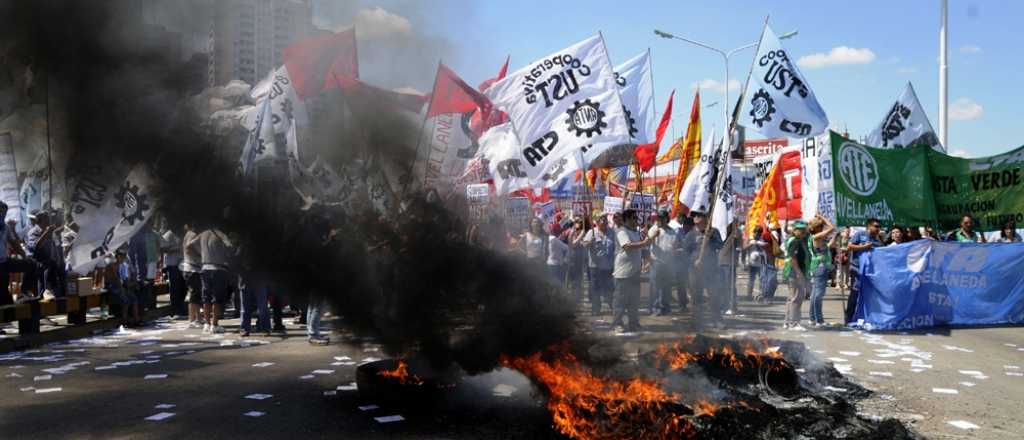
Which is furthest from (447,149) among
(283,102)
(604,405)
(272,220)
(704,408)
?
(704,408)

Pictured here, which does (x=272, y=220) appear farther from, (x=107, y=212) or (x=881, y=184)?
(x=881, y=184)

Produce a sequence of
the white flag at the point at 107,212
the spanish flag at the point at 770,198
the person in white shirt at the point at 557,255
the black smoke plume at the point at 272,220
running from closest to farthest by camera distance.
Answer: the black smoke plume at the point at 272,220 → the white flag at the point at 107,212 → the person in white shirt at the point at 557,255 → the spanish flag at the point at 770,198

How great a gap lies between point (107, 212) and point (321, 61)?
3870mm

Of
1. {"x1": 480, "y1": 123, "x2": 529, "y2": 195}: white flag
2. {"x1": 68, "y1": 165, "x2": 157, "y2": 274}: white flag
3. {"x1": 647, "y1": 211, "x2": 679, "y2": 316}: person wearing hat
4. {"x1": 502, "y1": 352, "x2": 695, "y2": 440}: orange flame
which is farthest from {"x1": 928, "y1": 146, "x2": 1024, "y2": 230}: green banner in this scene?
{"x1": 68, "y1": 165, "x2": 157, "y2": 274}: white flag

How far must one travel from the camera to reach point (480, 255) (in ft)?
24.4

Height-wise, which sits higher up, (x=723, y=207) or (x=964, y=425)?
(x=723, y=207)

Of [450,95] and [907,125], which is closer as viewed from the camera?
[450,95]

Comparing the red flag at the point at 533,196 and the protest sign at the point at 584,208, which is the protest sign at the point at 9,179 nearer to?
the protest sign at the point at 584,208

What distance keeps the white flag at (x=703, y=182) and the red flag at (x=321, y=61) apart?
7106mm

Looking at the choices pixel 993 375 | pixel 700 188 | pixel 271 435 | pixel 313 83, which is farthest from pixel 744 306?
pixel 271 435

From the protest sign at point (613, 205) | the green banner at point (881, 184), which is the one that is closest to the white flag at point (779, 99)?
the green banner at point (881, 184)

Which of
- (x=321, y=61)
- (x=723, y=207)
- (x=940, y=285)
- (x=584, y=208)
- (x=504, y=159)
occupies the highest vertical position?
(x=321, y=61)

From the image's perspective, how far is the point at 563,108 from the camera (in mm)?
13688

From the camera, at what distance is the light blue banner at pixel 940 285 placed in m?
11.8
